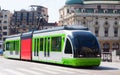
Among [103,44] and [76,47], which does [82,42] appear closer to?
[76,47]

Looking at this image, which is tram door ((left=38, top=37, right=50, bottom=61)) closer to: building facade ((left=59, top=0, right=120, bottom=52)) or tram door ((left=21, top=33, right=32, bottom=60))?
tram door ((left=21, top=33, right=32, bottom=60))

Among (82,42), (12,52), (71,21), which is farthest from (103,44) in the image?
(82,42)

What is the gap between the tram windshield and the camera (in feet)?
82.6

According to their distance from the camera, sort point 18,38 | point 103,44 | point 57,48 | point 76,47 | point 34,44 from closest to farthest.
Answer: point 76,47 < point 57,48 < point 34,44 < point 18,38 < point 103,44

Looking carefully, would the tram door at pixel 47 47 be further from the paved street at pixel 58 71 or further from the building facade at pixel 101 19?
the building facade at pixel 101 19

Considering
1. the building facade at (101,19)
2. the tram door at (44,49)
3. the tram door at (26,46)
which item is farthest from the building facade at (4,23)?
the tram door at (44,49)

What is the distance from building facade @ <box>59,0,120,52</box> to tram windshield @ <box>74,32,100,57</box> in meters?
107

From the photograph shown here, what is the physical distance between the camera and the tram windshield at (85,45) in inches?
992

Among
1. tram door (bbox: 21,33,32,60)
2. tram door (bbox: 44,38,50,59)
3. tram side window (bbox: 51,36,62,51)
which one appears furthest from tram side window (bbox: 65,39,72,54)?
tram door (bbox: 21,33,32,60)

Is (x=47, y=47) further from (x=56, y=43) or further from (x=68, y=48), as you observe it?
(x=68, y=48)

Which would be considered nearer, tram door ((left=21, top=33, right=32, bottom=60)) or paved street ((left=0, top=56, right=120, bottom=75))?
paved street ((left=0, top=56, right=120, bottom=75))

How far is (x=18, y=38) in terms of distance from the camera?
41.1 metres

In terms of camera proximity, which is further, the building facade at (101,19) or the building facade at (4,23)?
the building facade at (4,23)

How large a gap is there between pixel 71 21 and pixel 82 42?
11387 cm
